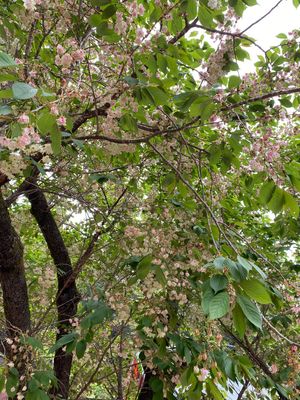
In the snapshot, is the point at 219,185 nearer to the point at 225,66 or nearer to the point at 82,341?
the point at 225,66

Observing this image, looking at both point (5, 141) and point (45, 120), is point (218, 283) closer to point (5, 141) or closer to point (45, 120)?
point (45, 120)

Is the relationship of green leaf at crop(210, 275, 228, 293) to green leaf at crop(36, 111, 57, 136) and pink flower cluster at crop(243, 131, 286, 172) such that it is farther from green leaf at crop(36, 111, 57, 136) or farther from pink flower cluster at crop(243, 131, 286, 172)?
pink flower cluster at crop(243, 131, 286, 172)

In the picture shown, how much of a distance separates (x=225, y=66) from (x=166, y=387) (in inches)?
72.2

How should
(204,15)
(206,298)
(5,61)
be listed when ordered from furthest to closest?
(204,15) → (206,298) → (5,61)

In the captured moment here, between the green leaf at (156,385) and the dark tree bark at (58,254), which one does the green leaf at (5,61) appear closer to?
the green leaf at (156,385)

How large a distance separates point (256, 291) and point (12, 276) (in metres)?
2.04

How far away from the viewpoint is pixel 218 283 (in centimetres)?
101

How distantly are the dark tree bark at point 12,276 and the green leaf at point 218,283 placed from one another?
1.84 m

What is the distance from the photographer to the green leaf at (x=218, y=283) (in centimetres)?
99

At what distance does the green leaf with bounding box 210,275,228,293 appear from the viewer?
38.9 inches

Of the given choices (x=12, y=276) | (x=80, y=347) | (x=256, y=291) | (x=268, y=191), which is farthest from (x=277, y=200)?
(x=12, y=276)

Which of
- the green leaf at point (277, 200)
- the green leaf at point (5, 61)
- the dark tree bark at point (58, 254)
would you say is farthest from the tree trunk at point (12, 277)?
the green leaf at point (5, 61)

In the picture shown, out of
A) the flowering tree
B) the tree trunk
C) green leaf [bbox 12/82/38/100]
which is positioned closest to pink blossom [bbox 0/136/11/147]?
the flowering tree

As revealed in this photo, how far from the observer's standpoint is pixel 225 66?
2.15m
